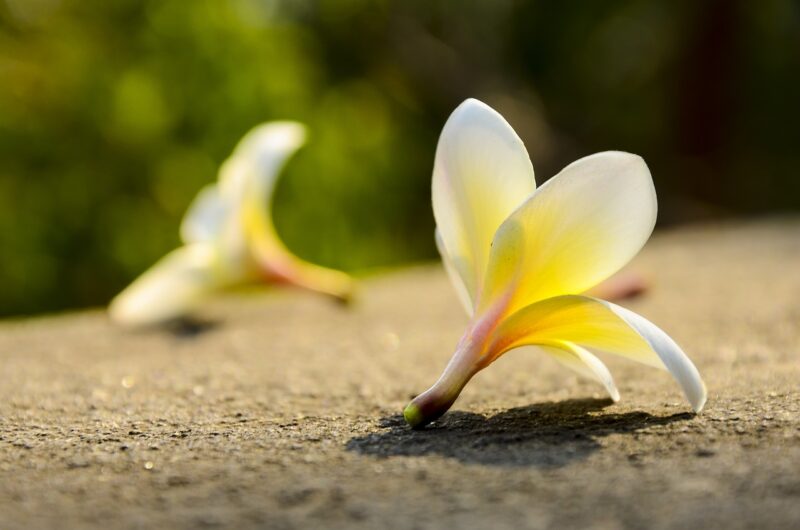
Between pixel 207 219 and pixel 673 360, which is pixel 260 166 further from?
pixel 673 360

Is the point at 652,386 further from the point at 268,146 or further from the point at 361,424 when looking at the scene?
the point at 268,146

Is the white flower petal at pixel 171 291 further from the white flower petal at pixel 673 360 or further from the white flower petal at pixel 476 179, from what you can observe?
the white flower petal at pixel 673 360

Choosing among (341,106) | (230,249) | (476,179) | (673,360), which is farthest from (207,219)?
(341,106)

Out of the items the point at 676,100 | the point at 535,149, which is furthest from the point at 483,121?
the point at 676,100

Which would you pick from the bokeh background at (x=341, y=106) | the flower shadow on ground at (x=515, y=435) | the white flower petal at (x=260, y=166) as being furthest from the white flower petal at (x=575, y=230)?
the bokeh background at (x=341, y=106)

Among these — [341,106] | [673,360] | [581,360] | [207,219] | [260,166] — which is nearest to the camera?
[673,360]

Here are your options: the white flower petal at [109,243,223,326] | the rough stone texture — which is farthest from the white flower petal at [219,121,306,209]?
the rough stone texture
